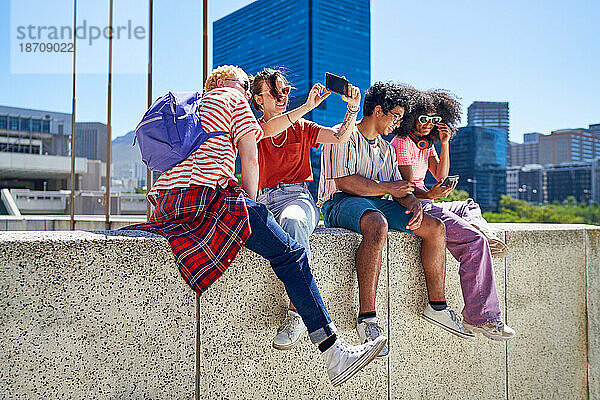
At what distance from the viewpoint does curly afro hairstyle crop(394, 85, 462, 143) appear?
3316mm

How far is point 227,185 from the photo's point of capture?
228 centimetres

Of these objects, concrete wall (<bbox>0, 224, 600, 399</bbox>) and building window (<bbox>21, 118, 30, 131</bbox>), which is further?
building window (<bbox>21, 118, 30, 131</bbox>)

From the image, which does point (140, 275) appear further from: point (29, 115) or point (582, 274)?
point (29, 115)

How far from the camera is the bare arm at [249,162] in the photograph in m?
2.35

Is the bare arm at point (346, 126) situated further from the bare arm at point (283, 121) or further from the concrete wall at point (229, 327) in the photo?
the concrete wall at point (229, 327)

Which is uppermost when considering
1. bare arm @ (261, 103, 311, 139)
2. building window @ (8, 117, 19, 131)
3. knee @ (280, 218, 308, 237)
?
building window @ (8, 117, 19, 131)

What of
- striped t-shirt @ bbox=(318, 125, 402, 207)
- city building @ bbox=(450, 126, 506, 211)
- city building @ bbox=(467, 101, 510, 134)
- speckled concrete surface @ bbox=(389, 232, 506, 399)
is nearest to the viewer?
speckled concrete surface @ bbox=(389, 232, 506, 399)

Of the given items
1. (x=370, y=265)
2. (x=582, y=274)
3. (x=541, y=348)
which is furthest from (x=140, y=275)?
(x=582, y=274)

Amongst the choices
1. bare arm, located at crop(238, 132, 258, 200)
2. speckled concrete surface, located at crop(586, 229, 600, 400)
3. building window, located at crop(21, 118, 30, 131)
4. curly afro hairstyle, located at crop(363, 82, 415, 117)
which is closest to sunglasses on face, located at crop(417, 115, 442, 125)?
curly afro hairstyle, located at crop(363, 82, 415, 117)

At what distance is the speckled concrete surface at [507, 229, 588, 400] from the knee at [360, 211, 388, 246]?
47.0 inches

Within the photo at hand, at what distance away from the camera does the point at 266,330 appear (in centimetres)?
240

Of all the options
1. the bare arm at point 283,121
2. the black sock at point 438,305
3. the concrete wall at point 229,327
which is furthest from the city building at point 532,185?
the bare arm at point 283,121

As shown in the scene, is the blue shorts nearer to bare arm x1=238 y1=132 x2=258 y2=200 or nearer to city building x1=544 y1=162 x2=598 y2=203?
bare arm x1=238 y1=132 x2=258 y2=200

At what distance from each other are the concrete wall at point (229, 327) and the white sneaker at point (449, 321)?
0.30 ft
